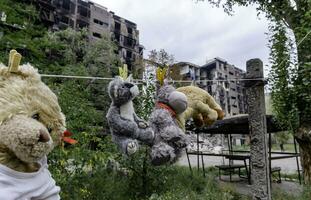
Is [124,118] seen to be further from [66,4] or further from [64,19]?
[66,4]

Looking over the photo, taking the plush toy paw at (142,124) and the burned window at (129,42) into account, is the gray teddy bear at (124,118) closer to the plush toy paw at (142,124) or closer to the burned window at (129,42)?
the plush toy paw at (142,124)

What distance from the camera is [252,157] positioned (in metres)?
2.91

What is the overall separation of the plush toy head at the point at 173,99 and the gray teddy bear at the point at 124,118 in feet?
0.88

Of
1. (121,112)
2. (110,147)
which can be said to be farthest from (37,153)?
(110,147)

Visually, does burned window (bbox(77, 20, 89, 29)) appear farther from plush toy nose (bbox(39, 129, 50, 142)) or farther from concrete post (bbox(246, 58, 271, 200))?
plush toy nose (bbox(39, 129, 50, 142))

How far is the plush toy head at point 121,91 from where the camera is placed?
157 cm

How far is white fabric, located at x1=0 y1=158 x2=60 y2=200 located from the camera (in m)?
0.96

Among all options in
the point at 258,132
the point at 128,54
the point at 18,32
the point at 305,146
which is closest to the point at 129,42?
the point at 128,54

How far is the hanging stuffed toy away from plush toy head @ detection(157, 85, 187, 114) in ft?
0.87

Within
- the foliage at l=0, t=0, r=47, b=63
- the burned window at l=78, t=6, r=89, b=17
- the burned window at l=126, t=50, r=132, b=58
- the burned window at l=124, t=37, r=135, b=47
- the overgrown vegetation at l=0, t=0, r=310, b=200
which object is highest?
the burned window at l=78, t=6, r=89, b=17

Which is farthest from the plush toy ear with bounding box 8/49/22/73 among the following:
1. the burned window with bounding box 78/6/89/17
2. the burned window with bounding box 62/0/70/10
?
the burned window with bounding box 78/6/89/17

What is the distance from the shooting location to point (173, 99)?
1783 millimetres

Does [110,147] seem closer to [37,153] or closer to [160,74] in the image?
[160,74]

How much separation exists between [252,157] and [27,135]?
2.48 meters
